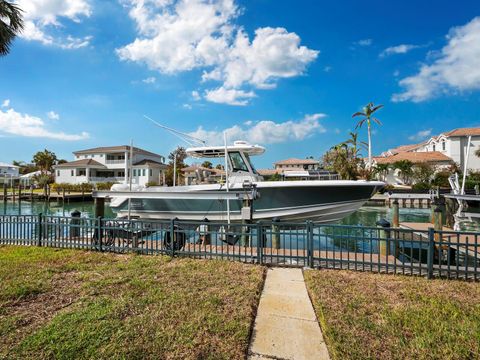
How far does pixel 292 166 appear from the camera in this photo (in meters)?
67.3

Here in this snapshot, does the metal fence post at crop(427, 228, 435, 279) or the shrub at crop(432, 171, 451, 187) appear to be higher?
the shrub at crop(432, 171, 451, 187)

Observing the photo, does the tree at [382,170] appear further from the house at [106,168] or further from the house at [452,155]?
the house at [106,168]

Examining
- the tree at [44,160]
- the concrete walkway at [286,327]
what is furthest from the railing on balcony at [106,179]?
the concrete walkway at [286,327]

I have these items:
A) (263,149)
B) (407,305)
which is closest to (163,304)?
(407,305)

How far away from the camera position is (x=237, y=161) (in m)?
12.0

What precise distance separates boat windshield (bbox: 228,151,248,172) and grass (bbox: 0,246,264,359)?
6449 millimetres

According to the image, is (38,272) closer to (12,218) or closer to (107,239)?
(107,239)

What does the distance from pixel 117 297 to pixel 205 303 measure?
1399 mm

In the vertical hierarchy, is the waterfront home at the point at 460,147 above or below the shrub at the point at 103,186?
above

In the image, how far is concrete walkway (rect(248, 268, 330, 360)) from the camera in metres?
2.88

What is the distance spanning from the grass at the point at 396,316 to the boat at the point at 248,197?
5.33 m

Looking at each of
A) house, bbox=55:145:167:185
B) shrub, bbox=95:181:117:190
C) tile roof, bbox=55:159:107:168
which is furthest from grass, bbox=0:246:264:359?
tile roof, bbox=55:159:107:168

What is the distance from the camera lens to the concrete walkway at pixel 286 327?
9.46 ft

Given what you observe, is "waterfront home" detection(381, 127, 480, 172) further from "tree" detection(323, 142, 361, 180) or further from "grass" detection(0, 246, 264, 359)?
"grass" detection(0, 246, 264, 359)
